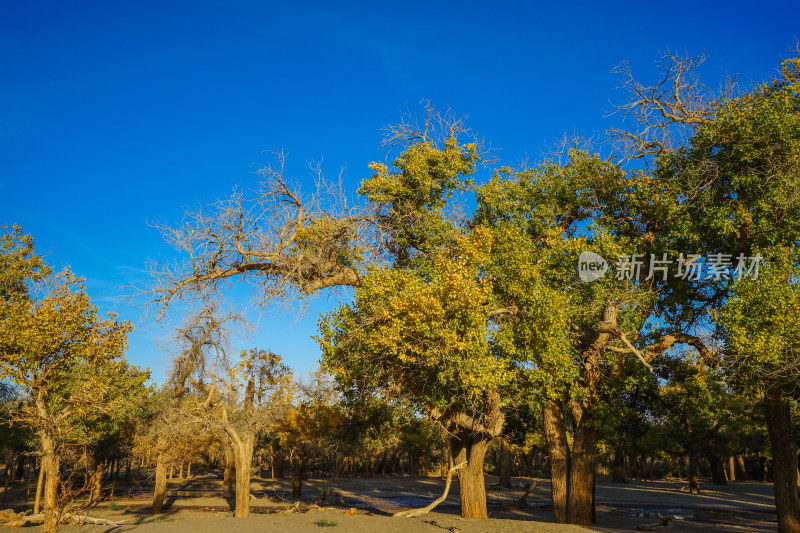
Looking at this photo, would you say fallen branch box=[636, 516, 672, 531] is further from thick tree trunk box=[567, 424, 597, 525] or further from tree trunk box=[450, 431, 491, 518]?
tree trunk box=[450, 431, 491, 518]

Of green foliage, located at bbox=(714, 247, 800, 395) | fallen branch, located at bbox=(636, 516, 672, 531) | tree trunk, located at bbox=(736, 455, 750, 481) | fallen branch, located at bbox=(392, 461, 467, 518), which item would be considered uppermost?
green foliage, located at bbox=(714, 247, 800, 395)

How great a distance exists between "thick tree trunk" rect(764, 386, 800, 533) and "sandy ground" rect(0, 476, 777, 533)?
172 inches

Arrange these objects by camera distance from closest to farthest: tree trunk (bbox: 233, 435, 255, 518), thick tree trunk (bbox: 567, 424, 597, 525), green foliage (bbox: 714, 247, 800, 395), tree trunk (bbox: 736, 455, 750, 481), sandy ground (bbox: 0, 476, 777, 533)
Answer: green foliage (bbox: 714, 247, 800, 395) < sandy ground (bbox: 0, 476, 777, 533) < thick tree trunk (bbox: 567, 424, 597, 525) < tree trunk (bbox: 233, 435, 255, 518) < tree trunk (bbox: 736, 455, 750, 481)

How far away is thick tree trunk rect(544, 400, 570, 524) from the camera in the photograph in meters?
16.6

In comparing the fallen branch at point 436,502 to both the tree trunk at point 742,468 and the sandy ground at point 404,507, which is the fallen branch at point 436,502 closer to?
the sandy ground at point 404,507

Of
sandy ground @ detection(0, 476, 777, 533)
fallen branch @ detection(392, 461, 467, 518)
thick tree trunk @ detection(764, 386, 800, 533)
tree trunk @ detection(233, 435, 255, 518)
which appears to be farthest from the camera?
tree trunk @ detection(233, 435, 255, 518)

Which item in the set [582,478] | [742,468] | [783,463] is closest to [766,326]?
[783,463]

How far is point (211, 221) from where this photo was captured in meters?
14.5

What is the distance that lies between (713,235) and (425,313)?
8.36 metres

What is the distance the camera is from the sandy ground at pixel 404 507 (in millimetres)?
14513

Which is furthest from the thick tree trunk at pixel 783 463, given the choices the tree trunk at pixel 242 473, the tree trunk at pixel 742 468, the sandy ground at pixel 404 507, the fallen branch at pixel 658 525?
the tree trunk at pixel 742 468

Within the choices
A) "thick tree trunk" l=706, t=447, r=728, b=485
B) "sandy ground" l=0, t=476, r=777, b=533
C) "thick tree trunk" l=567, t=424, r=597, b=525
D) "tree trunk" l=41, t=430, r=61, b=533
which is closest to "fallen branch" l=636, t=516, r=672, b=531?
"sandy ground" l=0, t=476, r=777, b=533

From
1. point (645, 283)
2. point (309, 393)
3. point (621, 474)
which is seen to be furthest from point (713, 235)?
point (621, 474)

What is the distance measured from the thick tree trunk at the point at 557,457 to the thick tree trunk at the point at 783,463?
18.2 feet
